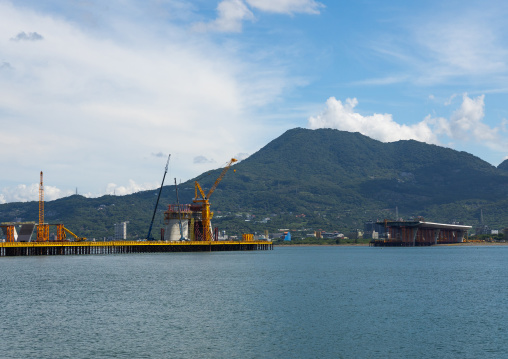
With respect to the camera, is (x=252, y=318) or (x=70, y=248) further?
(x=70, y=248)

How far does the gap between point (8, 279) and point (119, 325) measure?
161 feet

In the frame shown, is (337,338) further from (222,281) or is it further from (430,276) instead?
(430,276)

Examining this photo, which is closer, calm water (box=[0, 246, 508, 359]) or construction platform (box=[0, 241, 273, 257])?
calm water (box=[0, 246, 508, 359])

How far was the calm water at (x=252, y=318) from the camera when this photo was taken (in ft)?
139

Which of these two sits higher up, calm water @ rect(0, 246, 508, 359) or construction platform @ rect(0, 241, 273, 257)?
construction platform @ rect(0, 241, 273, 257)

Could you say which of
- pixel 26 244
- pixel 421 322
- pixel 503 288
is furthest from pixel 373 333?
pixel 26 244

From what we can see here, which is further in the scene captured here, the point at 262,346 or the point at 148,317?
the point at 148,317

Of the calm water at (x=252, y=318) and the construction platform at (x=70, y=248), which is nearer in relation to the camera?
the calm water at (x=252, y=318)

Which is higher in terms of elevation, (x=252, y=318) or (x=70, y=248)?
(x=70, y=248)

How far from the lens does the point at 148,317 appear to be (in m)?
55.3

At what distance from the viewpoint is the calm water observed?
139 feet

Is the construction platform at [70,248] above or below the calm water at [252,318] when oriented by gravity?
above

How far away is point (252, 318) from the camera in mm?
54812

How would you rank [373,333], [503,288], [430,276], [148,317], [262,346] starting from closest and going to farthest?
[262,346]
[373,333]
[148,317]
[503,288]
[430,276]
